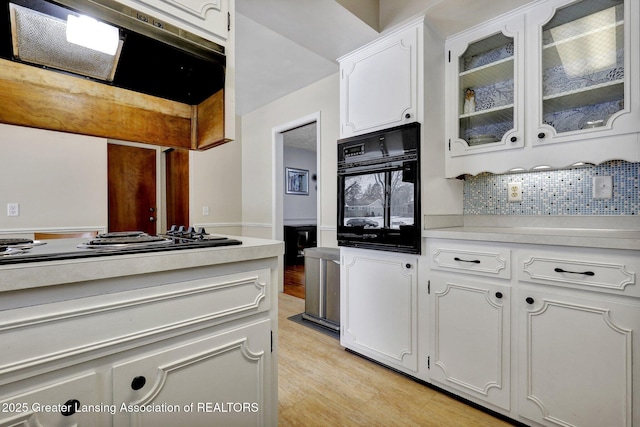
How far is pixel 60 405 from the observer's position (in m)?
0.74

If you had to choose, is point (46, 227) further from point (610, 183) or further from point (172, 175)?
point (610, 183)

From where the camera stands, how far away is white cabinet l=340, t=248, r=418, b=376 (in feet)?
6.41

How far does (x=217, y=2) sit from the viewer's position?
134 centimetres

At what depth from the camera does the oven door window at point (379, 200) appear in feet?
6.46

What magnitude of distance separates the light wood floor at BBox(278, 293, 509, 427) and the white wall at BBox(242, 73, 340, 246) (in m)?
1.32

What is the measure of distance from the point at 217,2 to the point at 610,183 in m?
2.28

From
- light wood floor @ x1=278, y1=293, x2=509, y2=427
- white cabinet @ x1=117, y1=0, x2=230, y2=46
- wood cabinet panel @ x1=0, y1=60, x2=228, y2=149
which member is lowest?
light wood floor @ x1=278, y1=293, x2=509, y2=427

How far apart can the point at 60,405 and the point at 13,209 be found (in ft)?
10.1

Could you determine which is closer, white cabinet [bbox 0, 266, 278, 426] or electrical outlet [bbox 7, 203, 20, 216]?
white cabinet [bbox 0, 266, 278, 426]

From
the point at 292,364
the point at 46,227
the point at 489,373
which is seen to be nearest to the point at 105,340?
the point at 292,364

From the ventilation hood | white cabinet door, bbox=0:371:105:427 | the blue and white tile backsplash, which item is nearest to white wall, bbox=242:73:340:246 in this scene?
the blue and white tile backsplash

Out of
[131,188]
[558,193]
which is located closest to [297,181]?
[131,188]

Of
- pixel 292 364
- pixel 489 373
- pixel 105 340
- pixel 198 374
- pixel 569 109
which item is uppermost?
pixel 569 109

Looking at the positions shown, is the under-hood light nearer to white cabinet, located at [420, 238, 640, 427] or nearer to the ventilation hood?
the ventilation hood
